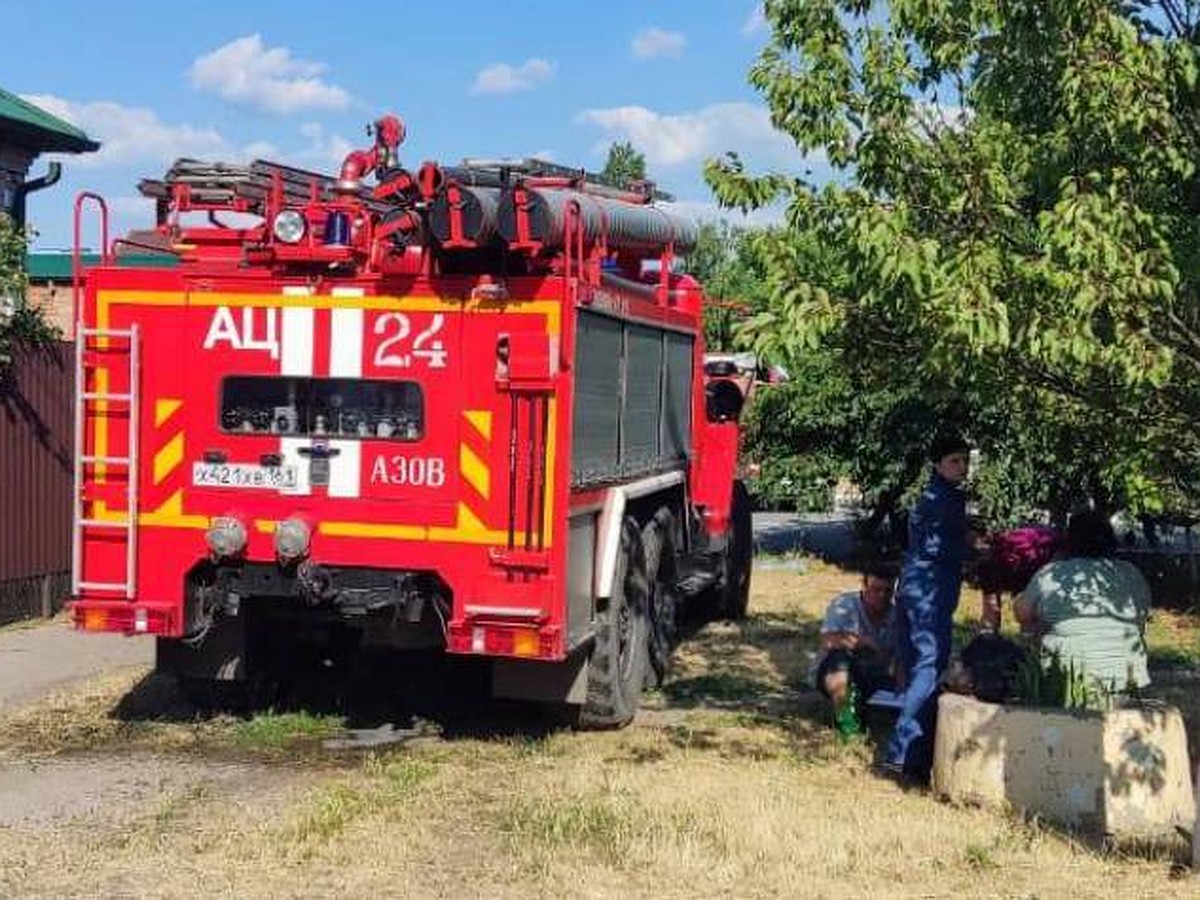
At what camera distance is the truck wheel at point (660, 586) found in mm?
8742

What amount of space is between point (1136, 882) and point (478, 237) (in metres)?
3.78

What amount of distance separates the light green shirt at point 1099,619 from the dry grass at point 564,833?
932mm

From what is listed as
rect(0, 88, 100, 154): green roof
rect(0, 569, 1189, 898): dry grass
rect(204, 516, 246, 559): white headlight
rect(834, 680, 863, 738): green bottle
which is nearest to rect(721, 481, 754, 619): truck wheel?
rect(834, 680, 863, 738): green bottle

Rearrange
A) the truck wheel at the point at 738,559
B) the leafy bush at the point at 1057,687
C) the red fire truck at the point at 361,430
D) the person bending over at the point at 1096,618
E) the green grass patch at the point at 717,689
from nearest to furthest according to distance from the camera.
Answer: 1. the leafy bush at the point at 1057,687
2. the person bending over at the point at 1096,618
3. the red fire truck at the point at 361,430
4. the green grass patch at the point at 717,689
5. the truck wheel at the point at 738,559

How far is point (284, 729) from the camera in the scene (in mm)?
7832

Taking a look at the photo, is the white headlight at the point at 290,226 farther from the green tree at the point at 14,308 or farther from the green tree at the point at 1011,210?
the green tree at the point at 14,308

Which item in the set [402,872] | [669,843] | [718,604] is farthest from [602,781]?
[718,604]

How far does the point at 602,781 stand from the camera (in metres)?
6.75

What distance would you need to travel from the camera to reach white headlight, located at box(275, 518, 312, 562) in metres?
7.03

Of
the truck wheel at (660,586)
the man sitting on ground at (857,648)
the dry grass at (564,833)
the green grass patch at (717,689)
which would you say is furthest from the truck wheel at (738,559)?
the dry grass at (564,833)

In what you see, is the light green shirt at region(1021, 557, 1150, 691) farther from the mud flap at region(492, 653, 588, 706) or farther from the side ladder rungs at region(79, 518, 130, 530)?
the side ladder rungs at region(79, 518, 130, 530)

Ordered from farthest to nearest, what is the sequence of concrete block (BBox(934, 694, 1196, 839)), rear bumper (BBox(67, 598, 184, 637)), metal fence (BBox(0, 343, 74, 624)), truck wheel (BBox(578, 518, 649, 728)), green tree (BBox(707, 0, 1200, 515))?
metal fence (BBox(0, 343, 74, 624)) < truck wheel (BBox(578, 518, 649, 728)) < rear bumper (BBox(67, 598, 184, 637)) < concrete block (BBox(934, 694, 1196, 839)) < green tree (BBox(707, 0, 1200, 515))

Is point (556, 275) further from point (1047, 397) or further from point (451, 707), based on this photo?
point (451, 707)

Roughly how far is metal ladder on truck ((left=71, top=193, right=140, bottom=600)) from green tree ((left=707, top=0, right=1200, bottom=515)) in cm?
305
